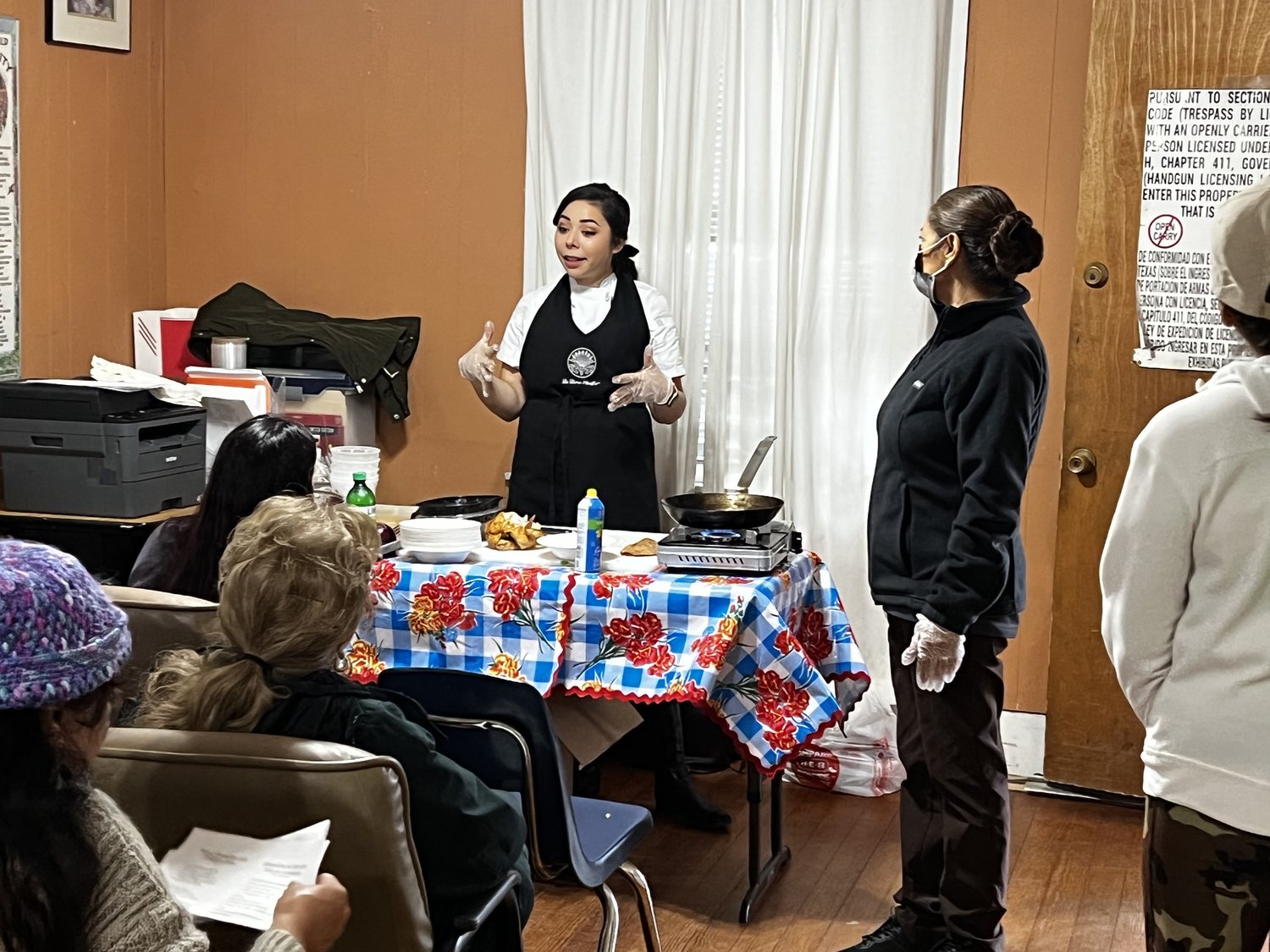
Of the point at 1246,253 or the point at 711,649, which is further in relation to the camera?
the point at 711,649

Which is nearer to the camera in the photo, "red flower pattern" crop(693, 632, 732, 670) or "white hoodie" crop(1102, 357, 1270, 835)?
"white hoodie" crop(1102, 357, 1270, 835)

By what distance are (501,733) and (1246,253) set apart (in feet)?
4.33

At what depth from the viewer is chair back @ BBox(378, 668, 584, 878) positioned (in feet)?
7.66

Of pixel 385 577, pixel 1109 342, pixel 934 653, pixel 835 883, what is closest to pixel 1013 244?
pixel 934 653

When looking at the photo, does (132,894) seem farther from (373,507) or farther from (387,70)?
(387,70)

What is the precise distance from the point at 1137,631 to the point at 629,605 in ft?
4.43

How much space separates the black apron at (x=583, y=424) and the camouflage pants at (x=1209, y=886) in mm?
2370

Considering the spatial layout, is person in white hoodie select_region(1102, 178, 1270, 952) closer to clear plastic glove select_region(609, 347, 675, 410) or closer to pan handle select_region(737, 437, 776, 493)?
pan handle select_region(737, 437, 776, 493)

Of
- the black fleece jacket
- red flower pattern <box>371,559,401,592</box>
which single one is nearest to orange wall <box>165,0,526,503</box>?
red flower pattern <box>371,559,401,592</box>

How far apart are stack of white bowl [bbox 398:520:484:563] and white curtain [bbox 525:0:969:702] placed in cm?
125

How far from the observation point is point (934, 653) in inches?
108

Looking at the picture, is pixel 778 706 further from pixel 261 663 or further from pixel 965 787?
pixel 261 663

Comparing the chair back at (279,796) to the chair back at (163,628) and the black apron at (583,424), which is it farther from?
the black apron at (583,424)

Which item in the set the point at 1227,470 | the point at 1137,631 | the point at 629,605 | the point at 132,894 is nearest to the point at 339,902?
the point at 132,894
